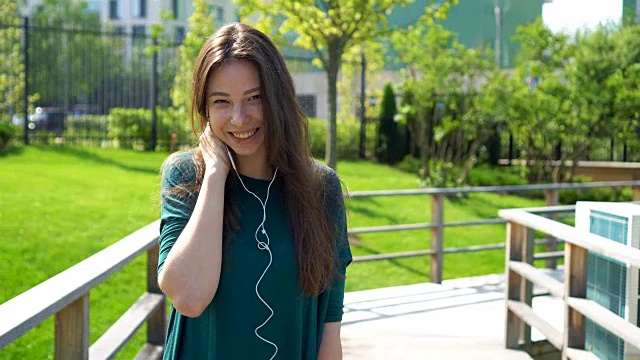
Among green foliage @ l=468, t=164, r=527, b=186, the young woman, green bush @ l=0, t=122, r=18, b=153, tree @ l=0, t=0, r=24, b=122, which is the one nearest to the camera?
the young woman

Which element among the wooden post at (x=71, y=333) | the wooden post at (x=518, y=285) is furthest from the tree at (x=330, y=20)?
the wooden post at (x=71, y=333)

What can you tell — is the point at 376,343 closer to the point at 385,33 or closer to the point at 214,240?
the point at 214,240

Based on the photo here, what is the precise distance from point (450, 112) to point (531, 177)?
186 centimetres

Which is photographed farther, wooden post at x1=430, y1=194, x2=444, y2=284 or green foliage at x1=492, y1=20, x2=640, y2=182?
green foliage at x1=492, y1=20, x2=640, y2=182

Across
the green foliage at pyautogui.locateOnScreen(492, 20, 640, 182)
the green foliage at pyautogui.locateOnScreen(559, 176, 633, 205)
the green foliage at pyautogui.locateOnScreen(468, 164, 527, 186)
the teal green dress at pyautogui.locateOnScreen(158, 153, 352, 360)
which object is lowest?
the green foliage at pyautogui.locateOnScreen(559, 176, 633, 205)

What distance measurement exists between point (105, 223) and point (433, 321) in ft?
15.1

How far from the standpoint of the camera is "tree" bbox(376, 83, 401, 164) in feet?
60.3

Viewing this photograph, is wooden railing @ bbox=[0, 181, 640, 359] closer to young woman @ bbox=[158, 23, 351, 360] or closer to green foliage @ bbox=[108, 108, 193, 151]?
young woman @ bbox=[158, 23, 351, 360]

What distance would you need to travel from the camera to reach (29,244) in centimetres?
834

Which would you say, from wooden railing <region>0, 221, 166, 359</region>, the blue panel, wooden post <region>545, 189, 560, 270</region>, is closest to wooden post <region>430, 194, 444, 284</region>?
wooden post <region>545, 189, 560, 270</region>

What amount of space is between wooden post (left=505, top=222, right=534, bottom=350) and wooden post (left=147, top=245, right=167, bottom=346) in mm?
2159

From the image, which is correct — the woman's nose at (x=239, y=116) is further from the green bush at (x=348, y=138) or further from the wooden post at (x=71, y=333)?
the green bush at (x=348, y=138)

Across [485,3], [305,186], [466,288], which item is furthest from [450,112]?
[485,3]

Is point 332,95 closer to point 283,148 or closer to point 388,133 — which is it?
point 388,133
